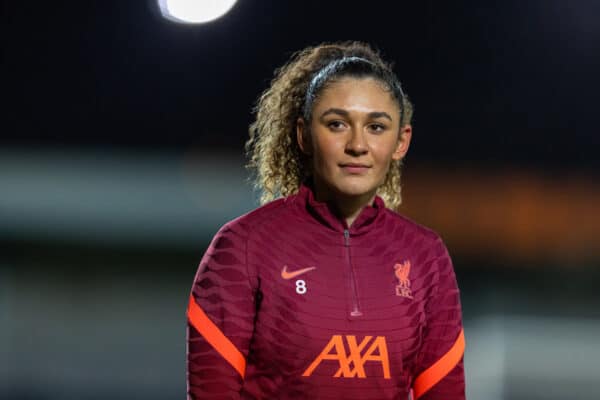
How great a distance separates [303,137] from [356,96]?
11cm

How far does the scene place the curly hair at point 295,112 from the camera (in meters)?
1.22

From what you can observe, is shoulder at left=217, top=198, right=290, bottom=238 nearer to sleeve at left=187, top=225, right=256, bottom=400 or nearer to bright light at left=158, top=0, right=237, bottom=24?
sleeve at left=187, top=225, right=256, bottom=400

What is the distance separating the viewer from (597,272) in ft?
11.5

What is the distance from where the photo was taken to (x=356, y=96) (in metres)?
1.16

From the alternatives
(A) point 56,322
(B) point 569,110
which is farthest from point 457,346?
(A) point 56,322

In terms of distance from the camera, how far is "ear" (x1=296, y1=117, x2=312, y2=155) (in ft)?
3.99

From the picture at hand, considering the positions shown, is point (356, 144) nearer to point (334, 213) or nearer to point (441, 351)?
point (334, 213)

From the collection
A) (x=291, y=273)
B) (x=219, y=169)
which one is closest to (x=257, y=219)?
(x=291, y=273)

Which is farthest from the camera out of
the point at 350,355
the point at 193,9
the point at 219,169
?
the point at 219,169

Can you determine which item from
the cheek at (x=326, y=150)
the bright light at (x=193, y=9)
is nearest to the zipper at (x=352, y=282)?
the cheek at (x=326, y=150)

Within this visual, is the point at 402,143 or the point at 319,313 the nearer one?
the point at 319,313

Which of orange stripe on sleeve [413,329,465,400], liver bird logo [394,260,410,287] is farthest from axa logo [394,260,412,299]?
orange stripe on sleeve [413,329,465,400]

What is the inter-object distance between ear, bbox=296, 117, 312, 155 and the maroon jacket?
0.06 metres

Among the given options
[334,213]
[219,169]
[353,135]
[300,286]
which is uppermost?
[219,169]
